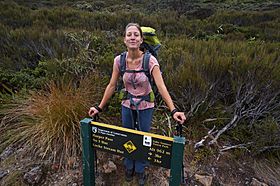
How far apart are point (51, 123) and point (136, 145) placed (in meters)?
1.55

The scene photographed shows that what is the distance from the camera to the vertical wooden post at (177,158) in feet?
6.44

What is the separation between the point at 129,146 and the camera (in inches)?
85.7

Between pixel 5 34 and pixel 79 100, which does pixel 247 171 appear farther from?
pixel 5 34

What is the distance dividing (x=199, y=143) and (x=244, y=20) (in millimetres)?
12536

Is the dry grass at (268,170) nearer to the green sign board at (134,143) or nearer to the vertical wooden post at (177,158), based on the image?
the vertical wooden post at (177,158)

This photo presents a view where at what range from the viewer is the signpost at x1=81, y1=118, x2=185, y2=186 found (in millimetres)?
2018

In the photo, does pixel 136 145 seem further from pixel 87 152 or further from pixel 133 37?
pixel 133 37

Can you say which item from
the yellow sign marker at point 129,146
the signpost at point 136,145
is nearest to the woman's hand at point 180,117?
the signpost at point 136,145

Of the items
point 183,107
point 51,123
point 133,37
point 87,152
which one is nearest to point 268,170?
point 183,107

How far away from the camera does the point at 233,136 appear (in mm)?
3641

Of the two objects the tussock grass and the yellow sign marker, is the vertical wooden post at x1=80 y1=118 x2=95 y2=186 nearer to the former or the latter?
the yellow sign marker

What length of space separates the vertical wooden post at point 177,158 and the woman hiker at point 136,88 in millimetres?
244

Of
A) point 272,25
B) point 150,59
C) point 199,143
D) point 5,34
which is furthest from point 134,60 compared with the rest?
point 272,25

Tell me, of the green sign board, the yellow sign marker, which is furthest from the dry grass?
the yellow sign marker
